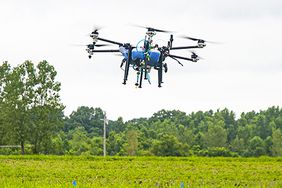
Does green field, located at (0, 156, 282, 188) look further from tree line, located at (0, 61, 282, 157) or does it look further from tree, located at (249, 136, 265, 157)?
tree, located at (249, 136, 265, 157)

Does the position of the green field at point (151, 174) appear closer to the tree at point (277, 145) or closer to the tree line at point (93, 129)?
the tree line at point (93, 129)

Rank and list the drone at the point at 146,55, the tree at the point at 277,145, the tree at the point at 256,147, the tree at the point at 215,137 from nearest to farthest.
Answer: the drone at the point at 146,55 < the tree at the point at 277,145 < the tree at the point at 256,147 < the tree at the point at 215,137

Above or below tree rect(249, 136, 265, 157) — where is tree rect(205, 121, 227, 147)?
above

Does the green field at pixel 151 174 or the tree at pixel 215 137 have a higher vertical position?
the tree at pixel 215 137

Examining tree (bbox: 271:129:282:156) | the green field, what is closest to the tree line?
tree (bbox: 271:129:282:156)

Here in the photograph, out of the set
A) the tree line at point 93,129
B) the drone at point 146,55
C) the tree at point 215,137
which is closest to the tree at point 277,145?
the tree line at point 93,129

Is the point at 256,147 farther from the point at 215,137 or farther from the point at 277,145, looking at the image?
the point at 215,137

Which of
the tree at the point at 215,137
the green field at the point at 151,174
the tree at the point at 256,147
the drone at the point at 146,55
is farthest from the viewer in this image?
the tree at the point at 215,137

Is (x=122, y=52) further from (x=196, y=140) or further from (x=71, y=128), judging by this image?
(x=71, y=128)

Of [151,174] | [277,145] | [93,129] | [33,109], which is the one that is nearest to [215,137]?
[277,145]
